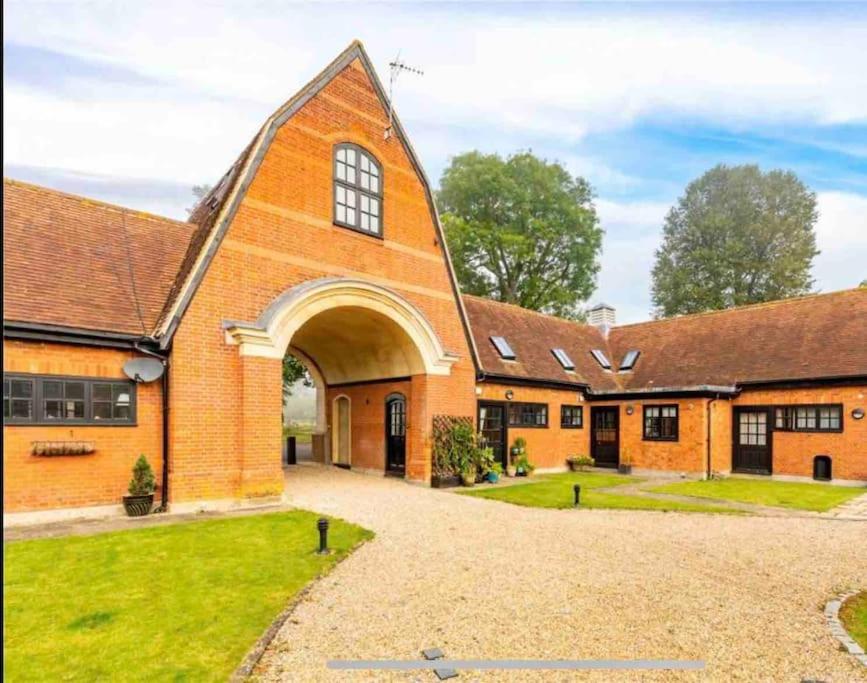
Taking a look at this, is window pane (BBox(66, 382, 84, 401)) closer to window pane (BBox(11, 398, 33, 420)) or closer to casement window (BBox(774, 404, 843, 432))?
window pane (BBox(11, 398, 33, 420))

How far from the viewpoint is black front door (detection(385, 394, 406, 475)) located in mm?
16219

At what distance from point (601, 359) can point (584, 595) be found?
18.5 m

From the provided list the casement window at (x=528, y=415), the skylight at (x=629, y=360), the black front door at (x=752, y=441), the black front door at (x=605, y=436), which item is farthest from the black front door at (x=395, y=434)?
the black front door at (x=752, y=441)

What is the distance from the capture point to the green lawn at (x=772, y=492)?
13148 millimetres

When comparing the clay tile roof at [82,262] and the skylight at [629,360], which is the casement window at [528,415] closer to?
the skylight at [629,360]

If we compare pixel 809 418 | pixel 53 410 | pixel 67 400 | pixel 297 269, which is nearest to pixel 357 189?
pixel 297 269

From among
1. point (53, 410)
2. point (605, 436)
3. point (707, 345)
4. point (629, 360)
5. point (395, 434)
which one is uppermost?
point (707, 345)

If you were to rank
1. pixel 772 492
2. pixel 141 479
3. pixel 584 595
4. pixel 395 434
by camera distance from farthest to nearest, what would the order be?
pixel 395 434 → pixel 772 492 → pixel 141 479 → pixel 584 595

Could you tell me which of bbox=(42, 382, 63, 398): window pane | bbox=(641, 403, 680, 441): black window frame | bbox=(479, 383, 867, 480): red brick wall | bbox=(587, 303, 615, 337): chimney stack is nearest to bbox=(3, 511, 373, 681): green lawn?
bbox=(42, 382, 63, 398): window pane

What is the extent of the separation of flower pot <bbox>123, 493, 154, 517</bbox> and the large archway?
6.41ft

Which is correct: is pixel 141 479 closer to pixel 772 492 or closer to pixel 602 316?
pixel 772 492

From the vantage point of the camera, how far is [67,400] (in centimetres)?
970

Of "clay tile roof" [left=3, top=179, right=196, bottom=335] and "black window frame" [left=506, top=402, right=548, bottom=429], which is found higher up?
"clay tile roof" [left=3, top=179, right=196, bottom=335]

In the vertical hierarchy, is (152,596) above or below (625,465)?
above
